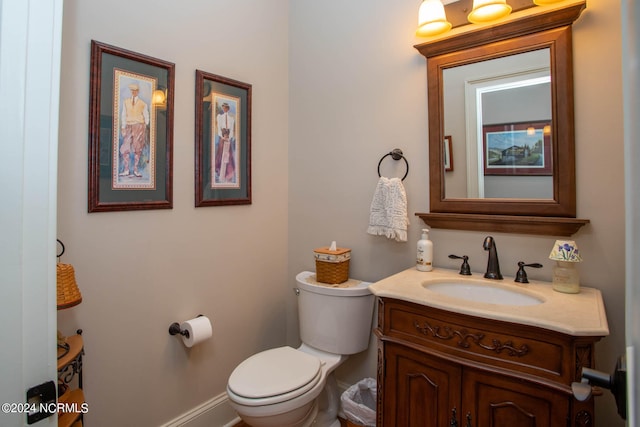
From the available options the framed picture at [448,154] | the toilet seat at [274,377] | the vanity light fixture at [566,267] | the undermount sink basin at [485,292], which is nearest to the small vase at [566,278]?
the vanity light fixture at [566,267]

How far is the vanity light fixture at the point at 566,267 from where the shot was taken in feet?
4.35

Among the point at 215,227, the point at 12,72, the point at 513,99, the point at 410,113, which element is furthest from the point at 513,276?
the point at 12,72

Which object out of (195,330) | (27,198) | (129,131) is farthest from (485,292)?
(129,131)

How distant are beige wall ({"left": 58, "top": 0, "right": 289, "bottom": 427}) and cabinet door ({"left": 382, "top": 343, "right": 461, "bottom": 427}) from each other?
1.01 meters

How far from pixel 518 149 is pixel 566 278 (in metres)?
0.58

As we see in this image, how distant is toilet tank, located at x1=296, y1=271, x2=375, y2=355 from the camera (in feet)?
6.09

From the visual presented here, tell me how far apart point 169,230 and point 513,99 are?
5.70 feet

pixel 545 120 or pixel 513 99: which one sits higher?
pixel 513 99

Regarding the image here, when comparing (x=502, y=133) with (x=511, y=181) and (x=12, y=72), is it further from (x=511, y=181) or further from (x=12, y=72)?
(x=12, y=72)

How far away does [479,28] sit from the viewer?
1.62 m

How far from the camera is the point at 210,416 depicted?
1901 millimetres

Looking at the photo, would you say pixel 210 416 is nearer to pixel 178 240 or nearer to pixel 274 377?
pixel 274 377

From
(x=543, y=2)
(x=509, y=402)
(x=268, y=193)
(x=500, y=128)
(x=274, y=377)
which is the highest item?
(x=543, y=2)

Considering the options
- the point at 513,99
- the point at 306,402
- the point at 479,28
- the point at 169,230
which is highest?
the point at 479,28
